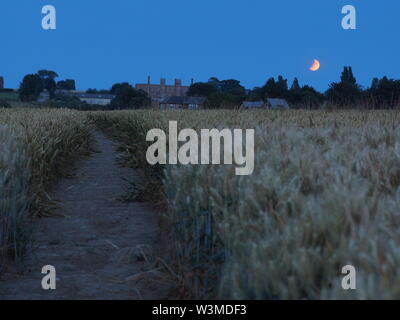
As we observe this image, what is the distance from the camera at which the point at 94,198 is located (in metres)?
6.41

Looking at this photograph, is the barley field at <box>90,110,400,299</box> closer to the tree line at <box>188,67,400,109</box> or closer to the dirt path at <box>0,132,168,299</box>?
the dirt path at <box>0,132,168,299</box>

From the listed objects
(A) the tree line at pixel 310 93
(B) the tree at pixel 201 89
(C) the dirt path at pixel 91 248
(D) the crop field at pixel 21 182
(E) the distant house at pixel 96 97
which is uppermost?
(E) the distant house at pixel 96 97

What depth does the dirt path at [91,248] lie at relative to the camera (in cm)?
333

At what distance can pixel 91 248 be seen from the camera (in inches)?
167

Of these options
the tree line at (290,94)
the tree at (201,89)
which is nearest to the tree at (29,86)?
the tree line at (290,94)

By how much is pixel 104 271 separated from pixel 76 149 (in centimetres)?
659

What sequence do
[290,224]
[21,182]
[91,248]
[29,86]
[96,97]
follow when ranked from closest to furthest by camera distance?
1. [290,224]
2. [91,248]
3. [21,182]
4. [29,86]
5. [96,97]

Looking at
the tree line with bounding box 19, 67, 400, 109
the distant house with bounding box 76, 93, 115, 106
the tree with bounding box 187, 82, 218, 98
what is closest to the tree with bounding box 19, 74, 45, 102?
the tree line with bounding box 19, 67, 400, 109

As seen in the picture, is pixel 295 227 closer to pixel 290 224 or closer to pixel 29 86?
pixel 290 224

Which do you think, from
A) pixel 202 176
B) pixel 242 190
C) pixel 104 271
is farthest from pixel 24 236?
pixel 242 190

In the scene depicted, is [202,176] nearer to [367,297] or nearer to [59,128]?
[367,297]

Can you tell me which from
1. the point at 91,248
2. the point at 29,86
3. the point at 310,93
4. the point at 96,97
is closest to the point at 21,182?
the point at 91,248

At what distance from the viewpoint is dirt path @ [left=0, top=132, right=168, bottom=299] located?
10.9 feet

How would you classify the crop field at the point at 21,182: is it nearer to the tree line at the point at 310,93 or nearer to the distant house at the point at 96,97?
the tree line at the point at 310,93
